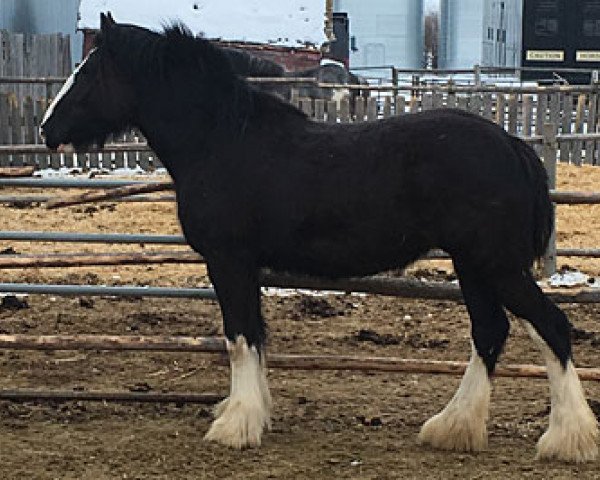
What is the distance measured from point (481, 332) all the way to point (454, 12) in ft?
114

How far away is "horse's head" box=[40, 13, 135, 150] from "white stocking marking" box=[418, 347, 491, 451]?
1.95 metres

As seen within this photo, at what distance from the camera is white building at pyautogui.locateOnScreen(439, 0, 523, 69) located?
37375 mm

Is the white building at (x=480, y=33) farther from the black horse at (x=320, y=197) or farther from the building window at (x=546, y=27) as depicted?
the black horse at (x=320, y=197)

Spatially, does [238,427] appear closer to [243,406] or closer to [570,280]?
[243,406]

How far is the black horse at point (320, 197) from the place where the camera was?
4.45 m

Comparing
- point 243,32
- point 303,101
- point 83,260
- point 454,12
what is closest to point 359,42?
point 454,12

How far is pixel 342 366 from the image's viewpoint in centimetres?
519

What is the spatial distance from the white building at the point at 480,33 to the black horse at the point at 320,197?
Result: 109 ft

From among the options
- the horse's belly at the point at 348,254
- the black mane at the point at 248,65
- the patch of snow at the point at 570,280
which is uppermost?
the black mane at the point at 248,65

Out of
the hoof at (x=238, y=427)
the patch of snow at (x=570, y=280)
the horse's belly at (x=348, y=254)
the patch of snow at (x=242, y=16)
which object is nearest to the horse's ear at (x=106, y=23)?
the horse's belly at (x=348, y=254)

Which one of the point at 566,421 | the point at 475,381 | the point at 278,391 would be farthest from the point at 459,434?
the point at 278,391

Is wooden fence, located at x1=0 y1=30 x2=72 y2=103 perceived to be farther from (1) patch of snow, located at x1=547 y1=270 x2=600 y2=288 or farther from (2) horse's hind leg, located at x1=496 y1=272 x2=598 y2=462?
(2) horse's hind leg, located at x1=496 y1=272 x2=598 y2=462

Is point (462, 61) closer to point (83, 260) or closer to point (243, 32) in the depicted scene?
point (243, 32)

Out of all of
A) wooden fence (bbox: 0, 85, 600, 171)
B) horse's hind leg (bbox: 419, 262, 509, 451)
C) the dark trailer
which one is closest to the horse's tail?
horse's hind leg (bbox: 419, 262, 509, 451)
